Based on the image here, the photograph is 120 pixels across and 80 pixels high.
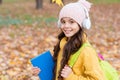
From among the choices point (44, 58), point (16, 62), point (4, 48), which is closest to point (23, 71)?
point (16, 62)

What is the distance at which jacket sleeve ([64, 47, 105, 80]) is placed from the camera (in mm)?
3244

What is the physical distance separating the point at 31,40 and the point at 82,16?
22.2 feet

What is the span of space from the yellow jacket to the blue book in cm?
38

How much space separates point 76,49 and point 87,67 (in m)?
0.21

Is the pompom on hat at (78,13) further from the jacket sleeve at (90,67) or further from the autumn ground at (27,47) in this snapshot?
the autumn ground at (27,47)

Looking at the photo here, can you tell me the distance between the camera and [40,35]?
37.4 feet

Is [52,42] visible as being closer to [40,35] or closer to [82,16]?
[40,35]

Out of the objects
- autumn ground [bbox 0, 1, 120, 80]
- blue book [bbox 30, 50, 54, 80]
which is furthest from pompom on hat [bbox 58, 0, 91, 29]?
autumn ground [bbox 0, 1, 120, 80]

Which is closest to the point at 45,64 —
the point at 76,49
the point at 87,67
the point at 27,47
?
the point at 76,49

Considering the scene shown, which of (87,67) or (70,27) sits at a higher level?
(70,27)

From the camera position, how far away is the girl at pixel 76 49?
3.27 meters

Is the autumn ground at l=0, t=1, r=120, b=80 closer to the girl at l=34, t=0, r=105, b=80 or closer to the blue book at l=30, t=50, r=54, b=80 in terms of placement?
the blue book at l=30, t=50, r=54, b=80

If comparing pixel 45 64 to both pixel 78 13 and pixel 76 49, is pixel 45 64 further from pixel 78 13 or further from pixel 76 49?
pixel 78 13

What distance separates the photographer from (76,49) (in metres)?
3.38
